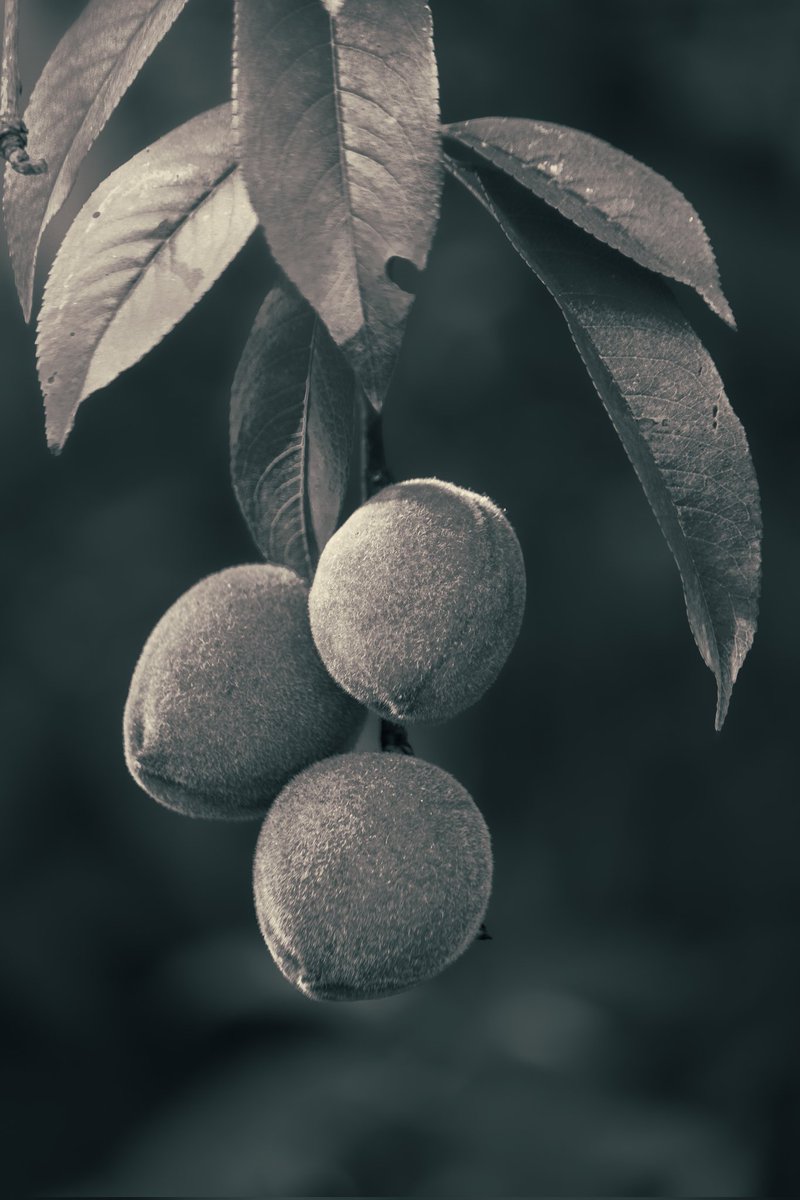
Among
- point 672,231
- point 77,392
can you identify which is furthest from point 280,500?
point 672,231

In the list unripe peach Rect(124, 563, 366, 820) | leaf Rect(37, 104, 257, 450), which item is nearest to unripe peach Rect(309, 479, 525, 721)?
unripe peach Rect(124, 563, 366, 820)

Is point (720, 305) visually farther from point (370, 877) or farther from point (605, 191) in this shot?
point (370, 877)

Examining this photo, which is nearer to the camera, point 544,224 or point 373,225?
point 373,225

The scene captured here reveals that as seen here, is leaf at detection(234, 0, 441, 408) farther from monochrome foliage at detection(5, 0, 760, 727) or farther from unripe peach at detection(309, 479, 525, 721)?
unripe peach at detection(309, 479, 525, 721)

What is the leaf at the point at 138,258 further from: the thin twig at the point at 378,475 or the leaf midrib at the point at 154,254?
the thin twig at the point at 378,475

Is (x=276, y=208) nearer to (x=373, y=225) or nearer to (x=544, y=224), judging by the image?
(x=373, y=225)

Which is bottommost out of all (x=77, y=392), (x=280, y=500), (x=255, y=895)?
(x=255, y=895)
